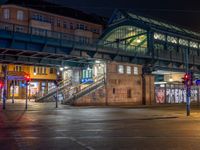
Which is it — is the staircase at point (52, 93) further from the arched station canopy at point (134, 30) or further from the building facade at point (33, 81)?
the building facade at point (33, 81)

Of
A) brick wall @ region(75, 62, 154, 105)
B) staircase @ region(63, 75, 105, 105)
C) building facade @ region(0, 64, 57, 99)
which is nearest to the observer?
staircase @ region(63, 75, 105, 105)

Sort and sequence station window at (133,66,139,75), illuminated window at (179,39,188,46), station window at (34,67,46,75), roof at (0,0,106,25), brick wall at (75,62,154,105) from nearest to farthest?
brick wall at (75,62,154,105)
station window at (133,66,139,75)
illuminated window at (179,39,188,46)
station window at (34,67,46,75)
roof at (0,0,106,25)

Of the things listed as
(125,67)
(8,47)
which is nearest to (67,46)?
(8,47)

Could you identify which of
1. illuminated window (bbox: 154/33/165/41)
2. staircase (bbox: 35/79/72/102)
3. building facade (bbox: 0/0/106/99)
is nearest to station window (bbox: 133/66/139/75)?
illuminated window (bbox: 154/33/165/41)

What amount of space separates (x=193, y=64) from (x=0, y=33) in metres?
40.0

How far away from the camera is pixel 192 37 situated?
71.0 meters

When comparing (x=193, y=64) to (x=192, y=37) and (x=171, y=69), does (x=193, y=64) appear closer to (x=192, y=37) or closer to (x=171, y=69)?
(x=171, y=69)

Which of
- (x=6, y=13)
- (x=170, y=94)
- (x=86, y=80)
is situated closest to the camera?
(x=86, y=80)

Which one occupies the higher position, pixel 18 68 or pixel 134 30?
pixel 134 30

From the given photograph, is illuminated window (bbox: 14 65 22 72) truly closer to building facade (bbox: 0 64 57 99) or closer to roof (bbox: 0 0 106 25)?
building facade (bbox: 0 64 57 99)

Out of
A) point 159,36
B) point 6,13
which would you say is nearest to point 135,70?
point 159,36

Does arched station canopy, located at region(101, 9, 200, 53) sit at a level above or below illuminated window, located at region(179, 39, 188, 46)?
above

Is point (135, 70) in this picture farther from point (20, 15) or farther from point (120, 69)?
point (20, 15)

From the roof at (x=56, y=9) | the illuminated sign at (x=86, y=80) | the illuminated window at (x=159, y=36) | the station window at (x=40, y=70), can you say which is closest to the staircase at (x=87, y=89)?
the illuminated sign at (x=86, y=80)
